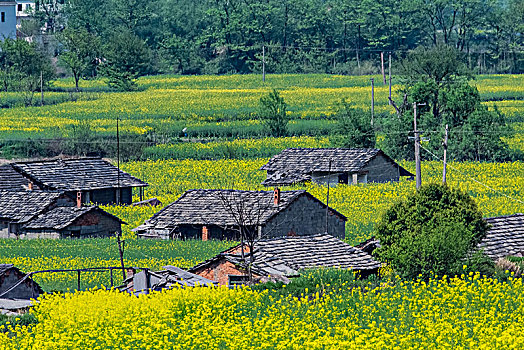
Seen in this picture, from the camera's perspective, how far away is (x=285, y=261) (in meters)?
36.7

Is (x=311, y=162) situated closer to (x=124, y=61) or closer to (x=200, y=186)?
(x=200, y=186)

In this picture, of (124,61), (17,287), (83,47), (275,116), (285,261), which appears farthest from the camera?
(83,47)

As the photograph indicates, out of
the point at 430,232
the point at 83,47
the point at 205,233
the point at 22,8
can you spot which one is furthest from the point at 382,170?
the point at 22,8

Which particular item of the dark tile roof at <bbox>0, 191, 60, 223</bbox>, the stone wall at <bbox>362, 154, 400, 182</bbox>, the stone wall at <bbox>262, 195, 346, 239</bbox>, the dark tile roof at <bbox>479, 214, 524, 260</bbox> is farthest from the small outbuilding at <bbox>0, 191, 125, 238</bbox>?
the dark tile roof at <bbox>479, 214, 524, 260</bbox>

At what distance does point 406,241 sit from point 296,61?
98465 millimetres

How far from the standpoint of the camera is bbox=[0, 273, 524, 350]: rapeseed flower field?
2130cm

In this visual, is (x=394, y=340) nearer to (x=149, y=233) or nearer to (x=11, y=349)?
(x=11, y=349)

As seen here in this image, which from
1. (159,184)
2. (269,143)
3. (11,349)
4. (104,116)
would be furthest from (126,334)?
(104,116)

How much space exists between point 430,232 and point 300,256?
176 inches

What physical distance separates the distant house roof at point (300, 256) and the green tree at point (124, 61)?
74.7 m

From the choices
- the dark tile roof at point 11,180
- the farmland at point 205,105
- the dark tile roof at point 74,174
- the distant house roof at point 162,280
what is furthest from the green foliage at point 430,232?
the farmland at point 205,105

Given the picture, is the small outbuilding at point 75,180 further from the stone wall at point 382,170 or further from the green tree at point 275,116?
the green tree at point 275,116

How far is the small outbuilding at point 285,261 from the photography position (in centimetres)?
3606

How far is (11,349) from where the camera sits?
22.8m
